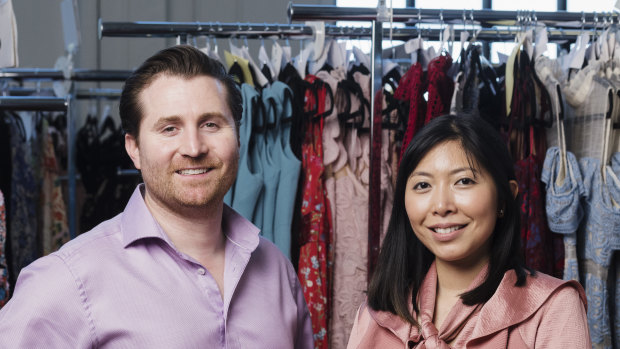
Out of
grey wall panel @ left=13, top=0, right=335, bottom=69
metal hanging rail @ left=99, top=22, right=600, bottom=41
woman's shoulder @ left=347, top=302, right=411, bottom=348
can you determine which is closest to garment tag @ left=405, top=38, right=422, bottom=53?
metal hanging rail @ left=99, top=22, right=600, bottom=41

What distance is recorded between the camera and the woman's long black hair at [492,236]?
4.91 feet

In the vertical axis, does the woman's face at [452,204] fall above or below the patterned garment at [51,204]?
above

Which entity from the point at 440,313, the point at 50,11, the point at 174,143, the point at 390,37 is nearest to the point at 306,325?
the point at 440,313

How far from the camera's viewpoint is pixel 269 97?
2.46 metres

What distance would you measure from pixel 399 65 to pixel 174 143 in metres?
1.41

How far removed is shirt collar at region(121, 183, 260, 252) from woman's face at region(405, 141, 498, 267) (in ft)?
1.28

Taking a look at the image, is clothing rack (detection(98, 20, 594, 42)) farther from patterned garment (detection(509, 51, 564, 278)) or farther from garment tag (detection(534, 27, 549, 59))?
patterned garment (detection(509, 51, 564, 278))

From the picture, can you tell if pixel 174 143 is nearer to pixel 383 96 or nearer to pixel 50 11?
pixel 383 96

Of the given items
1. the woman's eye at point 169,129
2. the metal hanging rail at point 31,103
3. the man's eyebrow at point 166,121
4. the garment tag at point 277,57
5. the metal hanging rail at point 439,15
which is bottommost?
the woman's eye at point 169,129

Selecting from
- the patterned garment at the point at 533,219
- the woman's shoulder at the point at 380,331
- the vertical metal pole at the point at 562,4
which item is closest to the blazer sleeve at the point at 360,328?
the woman's shoulder at the point at 380,331

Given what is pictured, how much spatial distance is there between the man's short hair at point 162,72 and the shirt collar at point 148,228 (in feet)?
0.51

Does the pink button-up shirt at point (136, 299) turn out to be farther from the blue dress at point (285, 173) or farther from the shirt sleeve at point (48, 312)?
the blue dress at point (285, 173)

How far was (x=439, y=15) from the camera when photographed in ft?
7.69

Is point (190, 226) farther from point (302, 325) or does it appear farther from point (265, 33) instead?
point (265, 33)
